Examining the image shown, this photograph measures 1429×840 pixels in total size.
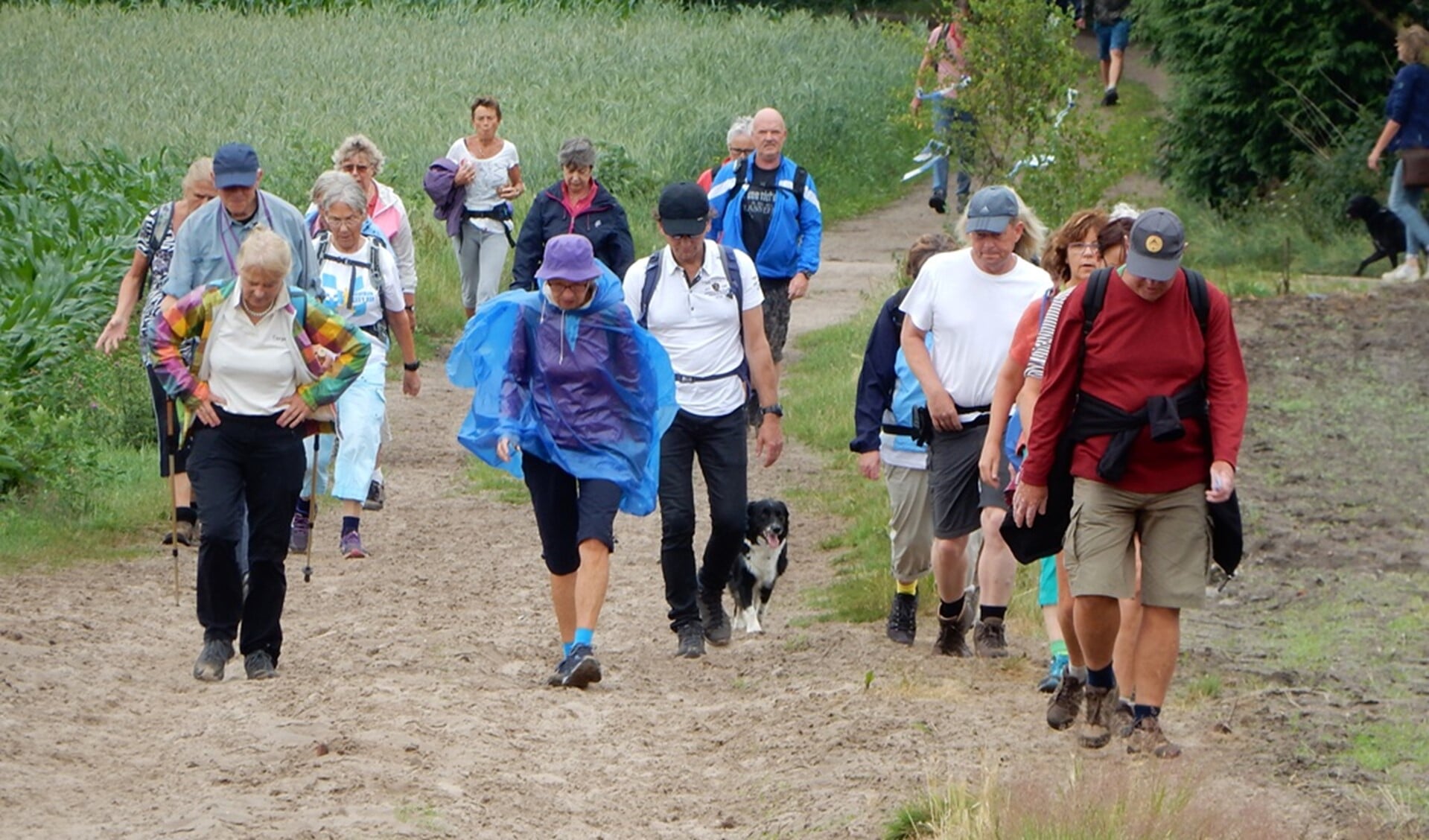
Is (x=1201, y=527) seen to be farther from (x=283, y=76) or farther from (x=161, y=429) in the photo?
(x=283, y=76)

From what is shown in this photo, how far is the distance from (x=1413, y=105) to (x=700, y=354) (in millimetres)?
9732

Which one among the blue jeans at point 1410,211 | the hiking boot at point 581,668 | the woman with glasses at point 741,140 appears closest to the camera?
the hiking boot at point 581,668

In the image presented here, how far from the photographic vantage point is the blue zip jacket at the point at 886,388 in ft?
28.1

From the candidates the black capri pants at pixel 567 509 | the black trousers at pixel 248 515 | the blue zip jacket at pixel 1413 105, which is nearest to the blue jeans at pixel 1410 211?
the blue zip jacket at pixel 1413 105

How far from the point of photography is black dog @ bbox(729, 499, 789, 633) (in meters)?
9.43

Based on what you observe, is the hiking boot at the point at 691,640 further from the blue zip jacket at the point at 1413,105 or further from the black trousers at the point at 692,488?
the blue zip jacket at the point at 1413,105

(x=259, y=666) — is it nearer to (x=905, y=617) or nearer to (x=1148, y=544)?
(x=905, y=617)

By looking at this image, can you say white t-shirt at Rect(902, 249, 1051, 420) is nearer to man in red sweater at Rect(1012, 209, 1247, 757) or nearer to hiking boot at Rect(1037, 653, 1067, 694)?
hiking boot at Rect(1037, 653, 1067, 694)

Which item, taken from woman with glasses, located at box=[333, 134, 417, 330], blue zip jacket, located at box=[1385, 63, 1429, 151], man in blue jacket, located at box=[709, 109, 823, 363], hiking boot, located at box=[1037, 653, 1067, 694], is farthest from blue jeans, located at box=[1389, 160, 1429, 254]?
hiking boot, located at box=[1037, 653, 1067, 694]

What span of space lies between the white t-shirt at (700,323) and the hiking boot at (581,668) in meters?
1.12

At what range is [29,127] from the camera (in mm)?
23812

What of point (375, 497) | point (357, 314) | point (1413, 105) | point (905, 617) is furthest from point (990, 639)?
point (1413, 105)

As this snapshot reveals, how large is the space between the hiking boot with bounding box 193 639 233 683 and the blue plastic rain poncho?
1.25m

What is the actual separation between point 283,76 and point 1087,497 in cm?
2475
